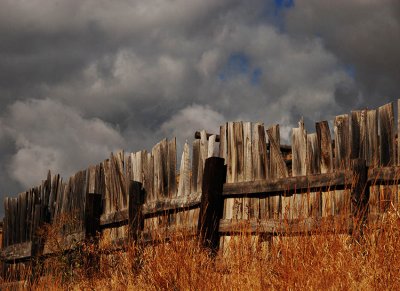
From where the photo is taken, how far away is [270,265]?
5.21 meters

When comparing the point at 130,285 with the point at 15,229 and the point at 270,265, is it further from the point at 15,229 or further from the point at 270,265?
the point at 15,229

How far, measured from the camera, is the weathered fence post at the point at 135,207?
917cm

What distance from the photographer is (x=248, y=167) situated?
772 cm

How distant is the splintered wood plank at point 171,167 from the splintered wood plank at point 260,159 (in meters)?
1.61

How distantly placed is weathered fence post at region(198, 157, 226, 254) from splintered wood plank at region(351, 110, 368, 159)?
1.79m

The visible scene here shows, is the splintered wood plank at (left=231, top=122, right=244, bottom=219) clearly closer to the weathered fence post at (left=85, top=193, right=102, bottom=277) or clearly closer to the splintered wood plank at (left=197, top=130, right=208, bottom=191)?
the splintered wood plank at (left=197, top=130, right=208, bottom=191)

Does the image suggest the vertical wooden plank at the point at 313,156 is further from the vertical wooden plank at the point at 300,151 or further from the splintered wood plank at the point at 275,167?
the splintered wood plank at the point at 275,167

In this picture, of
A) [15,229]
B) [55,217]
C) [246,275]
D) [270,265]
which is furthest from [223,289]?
[15,229]

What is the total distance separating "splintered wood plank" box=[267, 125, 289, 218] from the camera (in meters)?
7.25

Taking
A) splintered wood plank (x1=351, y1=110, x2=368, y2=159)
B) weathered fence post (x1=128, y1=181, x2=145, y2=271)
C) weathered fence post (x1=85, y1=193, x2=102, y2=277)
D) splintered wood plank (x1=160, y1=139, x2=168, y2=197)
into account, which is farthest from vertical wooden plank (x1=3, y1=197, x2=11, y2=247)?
splintered wood plank (x1=351, y1=110, x2=368, y2=159)

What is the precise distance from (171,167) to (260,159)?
5.96ft

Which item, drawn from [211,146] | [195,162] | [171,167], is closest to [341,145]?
[211,146]

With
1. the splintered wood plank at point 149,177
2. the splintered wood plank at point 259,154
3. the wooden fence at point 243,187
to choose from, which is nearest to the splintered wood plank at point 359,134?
the wooden fence at point 243,187

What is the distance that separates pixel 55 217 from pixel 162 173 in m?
3.13
